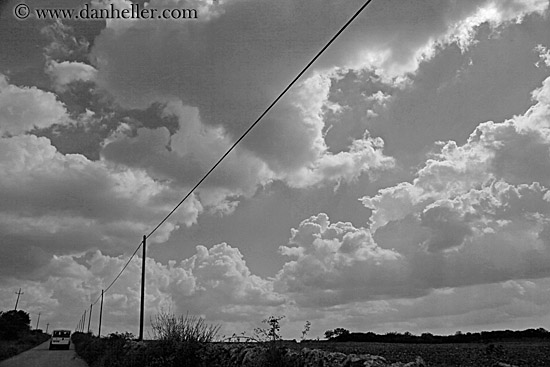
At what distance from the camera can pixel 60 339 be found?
5884 cm

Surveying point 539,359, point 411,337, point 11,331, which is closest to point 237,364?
point 539,359

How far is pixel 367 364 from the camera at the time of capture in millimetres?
9414

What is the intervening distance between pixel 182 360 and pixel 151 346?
2.60m

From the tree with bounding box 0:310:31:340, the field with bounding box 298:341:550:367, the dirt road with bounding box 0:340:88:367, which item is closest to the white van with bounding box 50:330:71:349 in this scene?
the dirt road with bounding box 0:340:88:367

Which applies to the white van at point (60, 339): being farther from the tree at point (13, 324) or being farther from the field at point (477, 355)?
the field at point (477, 355)

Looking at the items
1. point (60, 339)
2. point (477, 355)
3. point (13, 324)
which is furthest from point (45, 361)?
point (13, 324)

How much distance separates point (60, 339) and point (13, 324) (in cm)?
3433

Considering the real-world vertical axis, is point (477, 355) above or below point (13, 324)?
below

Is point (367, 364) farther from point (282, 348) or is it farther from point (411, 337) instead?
point (411, 337)

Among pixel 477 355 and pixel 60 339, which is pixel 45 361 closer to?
pixel 60 339

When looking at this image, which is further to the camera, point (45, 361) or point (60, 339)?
point (60, 339)

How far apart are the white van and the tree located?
21112 millimetres

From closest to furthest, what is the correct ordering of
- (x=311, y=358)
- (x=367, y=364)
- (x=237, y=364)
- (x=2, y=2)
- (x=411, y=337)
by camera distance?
1. (x=2, y=2)
2. (x=367, y=364)
3. (x=311, y=358)
4. (x=237, y=364)
5. (x=411, y=337)

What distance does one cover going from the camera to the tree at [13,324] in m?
80.8
